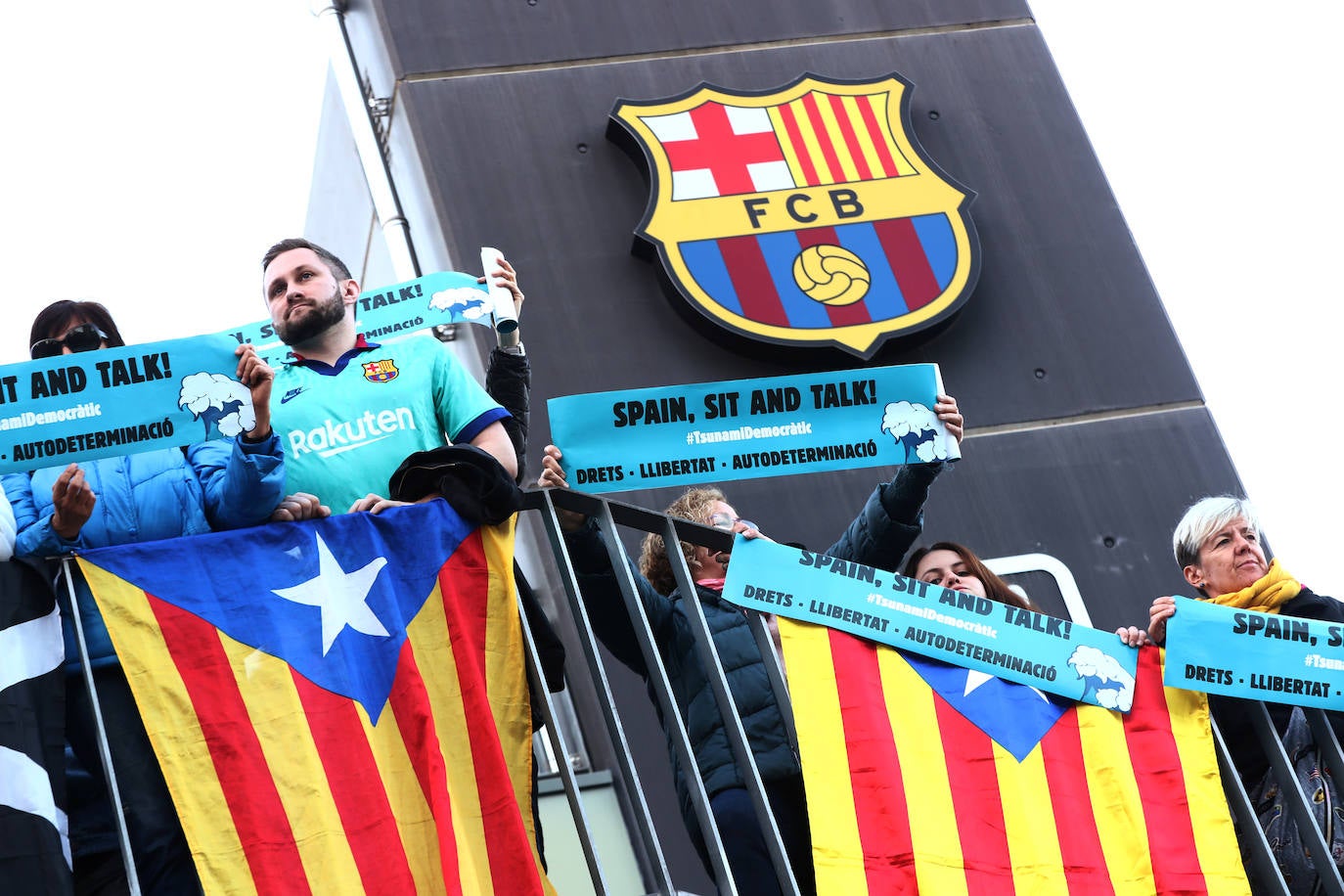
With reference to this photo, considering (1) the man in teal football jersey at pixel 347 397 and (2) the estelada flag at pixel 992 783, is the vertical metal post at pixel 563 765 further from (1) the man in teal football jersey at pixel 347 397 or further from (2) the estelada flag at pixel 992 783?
(2) the estelada flag at pixel 992 783

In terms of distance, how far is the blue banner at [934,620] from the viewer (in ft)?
13.8

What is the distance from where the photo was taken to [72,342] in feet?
13.0

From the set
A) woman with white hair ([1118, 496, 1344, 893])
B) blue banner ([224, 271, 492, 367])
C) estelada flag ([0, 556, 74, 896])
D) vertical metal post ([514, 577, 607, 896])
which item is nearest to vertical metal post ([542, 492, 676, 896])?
vertical metal post ([514, 577, 607, 896])

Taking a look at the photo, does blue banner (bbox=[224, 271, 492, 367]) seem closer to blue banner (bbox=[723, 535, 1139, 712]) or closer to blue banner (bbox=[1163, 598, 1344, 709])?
blue banner (bbox=[723, 535, 1139, 712])

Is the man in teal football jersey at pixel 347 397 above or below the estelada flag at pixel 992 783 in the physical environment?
above

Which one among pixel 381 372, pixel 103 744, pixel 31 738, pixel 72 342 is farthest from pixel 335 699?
pixel 72 342

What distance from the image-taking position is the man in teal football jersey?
162 inches

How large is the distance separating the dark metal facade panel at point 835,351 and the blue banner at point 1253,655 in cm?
296

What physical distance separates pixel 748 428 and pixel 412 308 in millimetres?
1334

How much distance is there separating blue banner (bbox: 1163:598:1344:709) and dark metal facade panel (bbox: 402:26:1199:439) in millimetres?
2963

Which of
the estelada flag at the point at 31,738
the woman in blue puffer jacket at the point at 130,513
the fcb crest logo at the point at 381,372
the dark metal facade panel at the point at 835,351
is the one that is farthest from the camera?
the dark metal facade panel at the point at 835,351

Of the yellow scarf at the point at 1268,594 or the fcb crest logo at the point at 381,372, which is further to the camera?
the yellow scarf at the point at 1268,594

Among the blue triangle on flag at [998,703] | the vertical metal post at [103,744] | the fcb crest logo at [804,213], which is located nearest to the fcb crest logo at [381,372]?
the vertical metal post at [103,744]

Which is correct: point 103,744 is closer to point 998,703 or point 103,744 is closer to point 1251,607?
point 998,703
